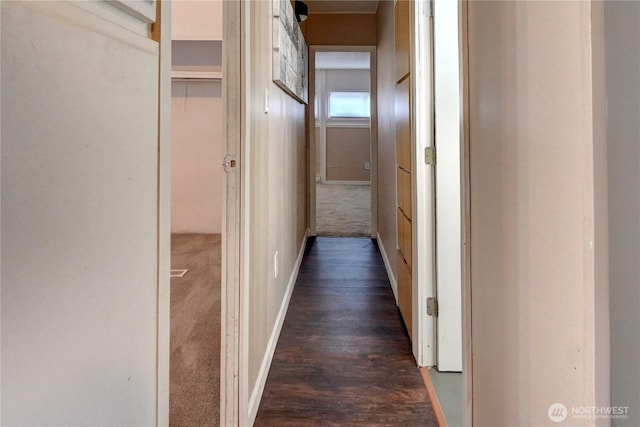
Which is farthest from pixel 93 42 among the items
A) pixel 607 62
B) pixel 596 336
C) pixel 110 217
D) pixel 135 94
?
pixel 596 336

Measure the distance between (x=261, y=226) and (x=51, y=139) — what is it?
131cm

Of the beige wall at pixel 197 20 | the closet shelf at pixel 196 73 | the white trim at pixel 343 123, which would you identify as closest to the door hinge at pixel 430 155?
the beige wall at pixel 197 20

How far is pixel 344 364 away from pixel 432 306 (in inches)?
19.9

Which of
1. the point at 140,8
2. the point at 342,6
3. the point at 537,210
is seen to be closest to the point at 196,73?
the point at 342,6

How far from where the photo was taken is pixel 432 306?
1.92 metres

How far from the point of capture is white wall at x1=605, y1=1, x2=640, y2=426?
1.73ft

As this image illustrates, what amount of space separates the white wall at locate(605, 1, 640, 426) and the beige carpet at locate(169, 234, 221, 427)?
54.6 inches

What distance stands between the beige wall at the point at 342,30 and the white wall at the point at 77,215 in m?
4.16

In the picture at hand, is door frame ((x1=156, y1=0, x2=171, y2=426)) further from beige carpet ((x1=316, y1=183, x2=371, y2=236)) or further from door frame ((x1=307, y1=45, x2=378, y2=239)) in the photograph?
beige carpet ((x1=316, y1=183, x2=371, y2=236))

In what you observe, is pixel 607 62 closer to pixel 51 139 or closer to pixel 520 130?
pixel 520 130

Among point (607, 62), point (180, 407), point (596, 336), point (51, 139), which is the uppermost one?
point (607, 62)

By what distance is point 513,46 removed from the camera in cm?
84

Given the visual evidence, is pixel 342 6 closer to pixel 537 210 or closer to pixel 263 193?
pixel 263 193

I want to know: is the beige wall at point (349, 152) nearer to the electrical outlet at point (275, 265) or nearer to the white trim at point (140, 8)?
the electrical outlet at point (275, 265)
